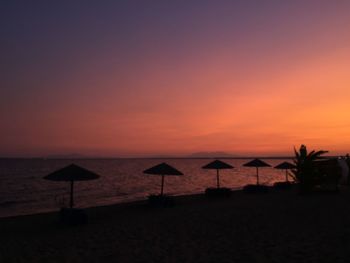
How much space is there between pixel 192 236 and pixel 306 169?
1212 cm

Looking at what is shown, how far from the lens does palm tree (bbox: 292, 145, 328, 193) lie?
19.4 meters

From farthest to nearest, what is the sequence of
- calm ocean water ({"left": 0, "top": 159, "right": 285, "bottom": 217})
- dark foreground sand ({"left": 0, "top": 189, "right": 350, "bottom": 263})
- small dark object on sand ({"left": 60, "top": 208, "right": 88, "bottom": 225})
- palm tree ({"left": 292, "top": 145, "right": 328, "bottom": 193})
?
calm ocean water ({"left": 0, "top": 159, "right": 285, "bottom": 217}) < palm tree ({"left": 292, "top": 145, "right": 328, "bottom": 193}) < small dark object on sand ({"left": 60, "top": 208, "right": 88, "bottom": 225}) < dark foreground sand ({"left": 0, "top": 189, "right": 350, "bottom": 263})

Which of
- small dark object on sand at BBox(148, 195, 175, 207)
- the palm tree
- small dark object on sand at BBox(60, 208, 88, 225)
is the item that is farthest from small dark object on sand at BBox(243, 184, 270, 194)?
small dark object on sand at BBox(60, 208, 88, 225)

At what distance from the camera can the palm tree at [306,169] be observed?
1938cm

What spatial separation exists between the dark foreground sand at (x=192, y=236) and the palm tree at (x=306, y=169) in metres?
5.30

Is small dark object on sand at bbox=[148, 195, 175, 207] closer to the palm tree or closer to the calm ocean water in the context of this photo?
the calm ocean water

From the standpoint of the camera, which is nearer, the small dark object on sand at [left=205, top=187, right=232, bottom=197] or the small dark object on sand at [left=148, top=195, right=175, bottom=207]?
the small dark object on sand at [left=148, top=195, right=175, bottom=207]

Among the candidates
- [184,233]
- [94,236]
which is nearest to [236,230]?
[184,233]

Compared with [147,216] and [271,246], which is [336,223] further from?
[147,216]

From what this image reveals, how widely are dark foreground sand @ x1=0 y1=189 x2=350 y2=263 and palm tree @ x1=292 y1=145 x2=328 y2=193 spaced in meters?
5.30

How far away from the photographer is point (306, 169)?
19.4 m

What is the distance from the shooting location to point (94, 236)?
980cm

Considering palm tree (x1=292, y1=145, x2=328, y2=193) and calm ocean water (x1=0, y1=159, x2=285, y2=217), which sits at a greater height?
palm tree (x1=292, y1=145, x2=328, y2=193)

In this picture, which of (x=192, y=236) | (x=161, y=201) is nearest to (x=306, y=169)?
(x=161, y=201)
